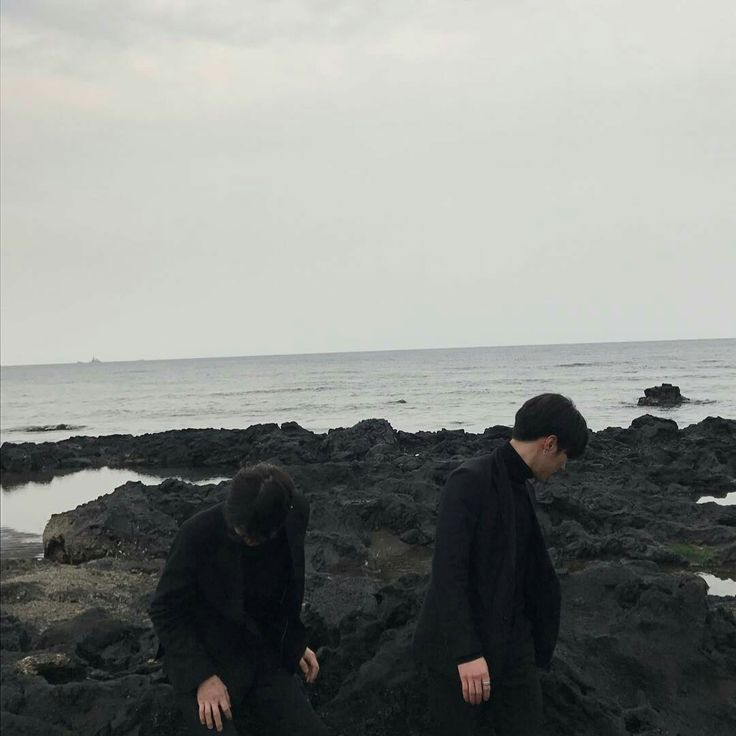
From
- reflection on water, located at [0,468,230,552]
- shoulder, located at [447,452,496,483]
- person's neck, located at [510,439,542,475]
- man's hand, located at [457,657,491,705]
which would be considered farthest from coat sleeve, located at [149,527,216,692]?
reflection on water, located at [0,468,230,552]

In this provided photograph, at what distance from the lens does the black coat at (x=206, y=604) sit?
326 cm

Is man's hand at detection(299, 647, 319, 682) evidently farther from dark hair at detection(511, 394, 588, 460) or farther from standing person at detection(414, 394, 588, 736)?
dark hair at detection(511, 394, 588, 460)

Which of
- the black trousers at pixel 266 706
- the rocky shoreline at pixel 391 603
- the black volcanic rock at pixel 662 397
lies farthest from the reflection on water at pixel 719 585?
the black volcanic rock at pixel 662 397

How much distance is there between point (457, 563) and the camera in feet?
10.6

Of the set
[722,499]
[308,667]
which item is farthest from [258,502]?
[722,499]

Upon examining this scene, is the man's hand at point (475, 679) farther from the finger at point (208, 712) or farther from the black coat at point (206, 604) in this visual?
the finger at point (208, 712)

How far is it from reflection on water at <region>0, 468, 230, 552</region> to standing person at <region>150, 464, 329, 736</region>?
8.12m

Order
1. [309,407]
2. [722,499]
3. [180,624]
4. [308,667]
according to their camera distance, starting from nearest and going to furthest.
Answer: [180,624]
[308,667]
[722,499]
[309,407]

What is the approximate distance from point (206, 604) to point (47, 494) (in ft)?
53.2

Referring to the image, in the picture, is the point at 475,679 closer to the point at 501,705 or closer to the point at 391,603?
the point at 501,705

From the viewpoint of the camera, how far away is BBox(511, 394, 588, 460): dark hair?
3312mm

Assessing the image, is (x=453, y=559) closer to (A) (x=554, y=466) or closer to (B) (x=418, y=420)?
(A) (x=554, y=466)

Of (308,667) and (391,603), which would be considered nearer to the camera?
(308,667)

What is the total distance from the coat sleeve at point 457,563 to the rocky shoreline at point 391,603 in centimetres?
109
